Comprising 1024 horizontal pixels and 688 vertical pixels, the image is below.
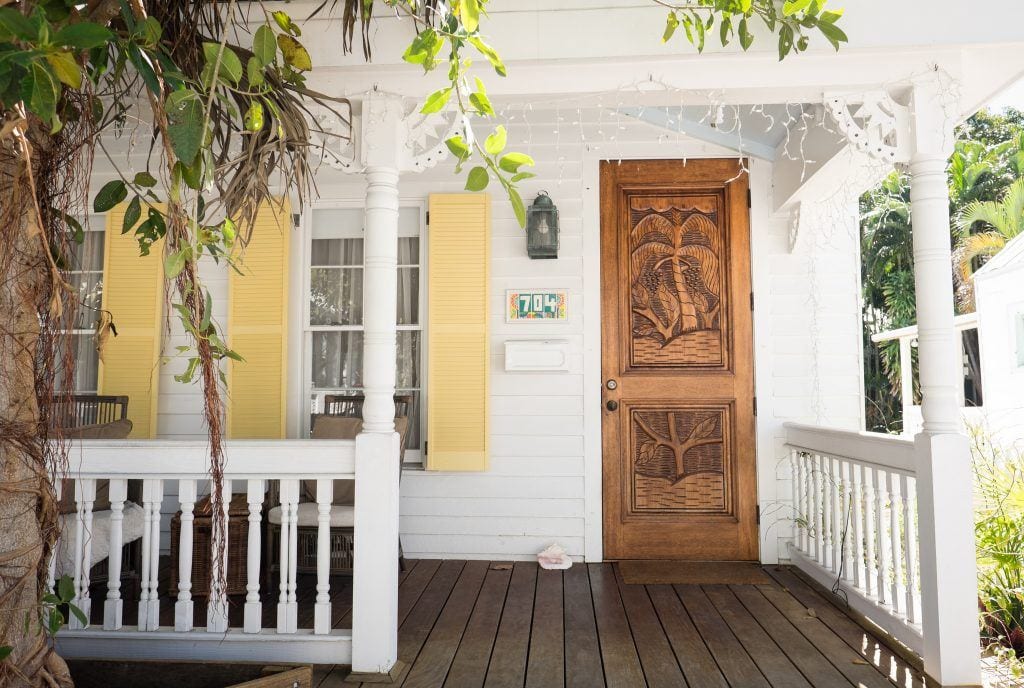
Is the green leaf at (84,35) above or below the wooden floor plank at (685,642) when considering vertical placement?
above

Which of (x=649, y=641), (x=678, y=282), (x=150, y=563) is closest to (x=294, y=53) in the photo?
(x=150, y=563)

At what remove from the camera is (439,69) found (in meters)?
2.90

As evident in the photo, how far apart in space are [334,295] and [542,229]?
141 cm

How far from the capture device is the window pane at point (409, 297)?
14.7 ft

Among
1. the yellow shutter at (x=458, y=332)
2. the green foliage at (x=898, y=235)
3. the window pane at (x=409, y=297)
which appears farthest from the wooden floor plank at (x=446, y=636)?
the green foliage at (x=898, y=235)

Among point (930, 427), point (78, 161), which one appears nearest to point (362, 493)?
point (78, 161)

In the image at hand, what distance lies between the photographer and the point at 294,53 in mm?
2133

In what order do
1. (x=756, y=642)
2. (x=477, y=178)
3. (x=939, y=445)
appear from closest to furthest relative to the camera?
(x=477, y=178), (x=939, y=445), (x=756, y=642)

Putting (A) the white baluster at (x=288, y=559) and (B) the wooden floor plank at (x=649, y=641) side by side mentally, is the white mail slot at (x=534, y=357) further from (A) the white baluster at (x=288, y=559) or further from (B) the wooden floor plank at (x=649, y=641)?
(A) the white baluster at (x=288, y=559)

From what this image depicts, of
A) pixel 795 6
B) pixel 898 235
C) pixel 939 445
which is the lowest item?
pixel 939 445

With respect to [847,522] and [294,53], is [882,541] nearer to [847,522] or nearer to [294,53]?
[847,522]

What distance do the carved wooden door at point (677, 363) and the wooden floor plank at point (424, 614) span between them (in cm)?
101

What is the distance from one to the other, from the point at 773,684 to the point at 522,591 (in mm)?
1449

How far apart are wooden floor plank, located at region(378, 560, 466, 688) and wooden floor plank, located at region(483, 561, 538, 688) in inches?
12.5
